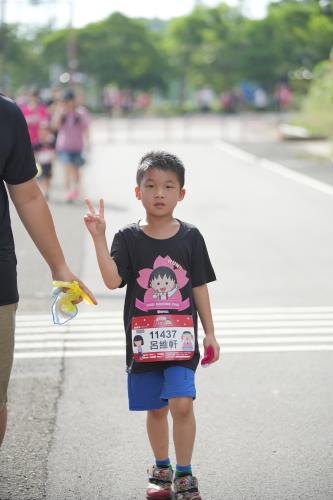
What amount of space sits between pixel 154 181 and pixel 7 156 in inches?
25.7

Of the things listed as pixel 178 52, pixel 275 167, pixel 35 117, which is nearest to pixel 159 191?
pixel 35 117

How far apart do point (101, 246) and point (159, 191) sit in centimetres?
33

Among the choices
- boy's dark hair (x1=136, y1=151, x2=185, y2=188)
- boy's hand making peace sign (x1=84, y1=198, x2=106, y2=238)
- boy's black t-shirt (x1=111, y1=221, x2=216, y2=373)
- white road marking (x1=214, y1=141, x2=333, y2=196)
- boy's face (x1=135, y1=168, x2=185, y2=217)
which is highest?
boy's dark hair (x1=136, y1=151, x2=185, y2=188)

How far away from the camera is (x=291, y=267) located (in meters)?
10.7

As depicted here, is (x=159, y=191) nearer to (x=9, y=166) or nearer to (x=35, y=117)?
(x=9, y=166)

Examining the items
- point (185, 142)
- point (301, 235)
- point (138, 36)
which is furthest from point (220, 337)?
point (138, 36)

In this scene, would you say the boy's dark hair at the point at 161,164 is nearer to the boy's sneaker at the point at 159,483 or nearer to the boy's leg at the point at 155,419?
the boy's leg at the point at 155,419

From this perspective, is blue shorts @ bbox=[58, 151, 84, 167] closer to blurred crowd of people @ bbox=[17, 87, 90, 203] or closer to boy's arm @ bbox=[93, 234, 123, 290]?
blurred crowd of people @ bbox=[17, 87, 90, 203]

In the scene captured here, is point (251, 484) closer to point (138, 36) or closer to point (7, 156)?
point (7, 156)

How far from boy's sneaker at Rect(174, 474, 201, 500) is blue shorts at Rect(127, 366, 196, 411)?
1.00 feet

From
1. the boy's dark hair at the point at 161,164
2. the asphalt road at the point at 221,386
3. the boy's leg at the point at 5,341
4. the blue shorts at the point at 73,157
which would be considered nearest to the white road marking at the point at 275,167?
the blue shorts at the point at 73,157

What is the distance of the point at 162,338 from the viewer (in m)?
4.29

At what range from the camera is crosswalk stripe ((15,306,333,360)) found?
732cm

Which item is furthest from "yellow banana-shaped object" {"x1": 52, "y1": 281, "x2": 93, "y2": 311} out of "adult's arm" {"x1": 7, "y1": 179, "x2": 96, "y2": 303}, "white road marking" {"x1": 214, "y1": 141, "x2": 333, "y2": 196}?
"white road marking" {"x1": 214, "y1": 141, "x2": 333, "y2": 196}
